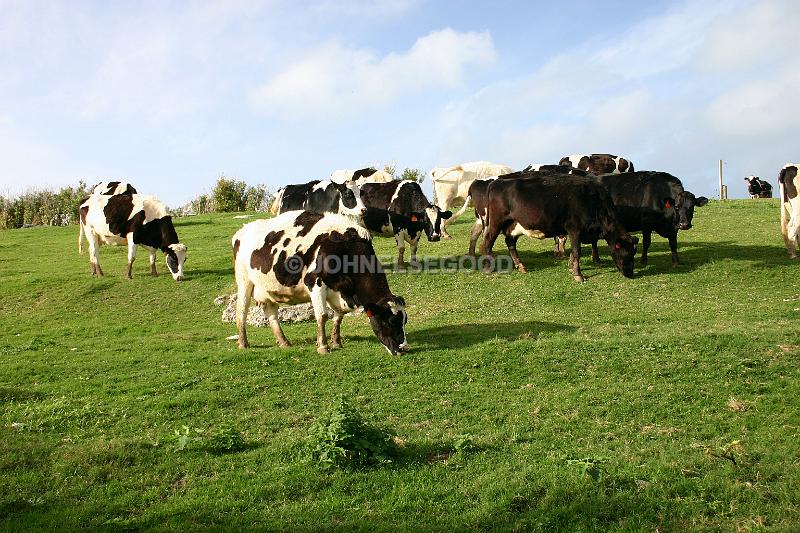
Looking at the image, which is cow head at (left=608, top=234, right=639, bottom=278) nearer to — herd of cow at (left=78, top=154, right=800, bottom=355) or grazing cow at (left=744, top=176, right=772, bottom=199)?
herd of cow at (left=78, top=154, right=800, bottom=355)

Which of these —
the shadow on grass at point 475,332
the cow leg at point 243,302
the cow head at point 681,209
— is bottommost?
the shadow on grass at point 475,332

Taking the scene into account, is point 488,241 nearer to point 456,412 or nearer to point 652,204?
point 652,204

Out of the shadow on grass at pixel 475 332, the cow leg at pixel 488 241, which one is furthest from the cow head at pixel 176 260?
the shadow on grass at pixel 475 332

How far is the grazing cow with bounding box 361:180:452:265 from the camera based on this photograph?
83.8 ft

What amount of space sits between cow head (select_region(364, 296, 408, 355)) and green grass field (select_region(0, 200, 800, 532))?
27cm

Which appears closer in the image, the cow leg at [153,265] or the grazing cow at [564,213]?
the grazing cow at [564,213]

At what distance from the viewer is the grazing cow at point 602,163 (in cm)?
3803

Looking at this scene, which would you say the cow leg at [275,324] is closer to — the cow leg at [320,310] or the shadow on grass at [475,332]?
the cow leg at [320,310]

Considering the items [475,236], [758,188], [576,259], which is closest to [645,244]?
[576,259]

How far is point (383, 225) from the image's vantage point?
2567cm

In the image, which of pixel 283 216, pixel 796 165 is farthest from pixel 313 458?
pixel 796 165

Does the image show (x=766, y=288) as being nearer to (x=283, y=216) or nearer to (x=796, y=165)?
(x=796, y=165)

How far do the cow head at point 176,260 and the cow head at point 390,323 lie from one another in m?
12.5

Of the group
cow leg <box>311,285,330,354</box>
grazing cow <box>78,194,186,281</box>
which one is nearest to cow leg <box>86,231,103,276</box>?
grazing cow <box>78,194,186,281</box>
